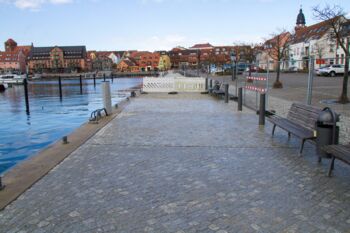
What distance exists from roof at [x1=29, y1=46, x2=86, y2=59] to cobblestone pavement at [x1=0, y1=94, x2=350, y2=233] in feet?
516

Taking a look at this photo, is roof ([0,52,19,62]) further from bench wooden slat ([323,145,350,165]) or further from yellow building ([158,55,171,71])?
bench wooden slat ([323,145,350,165])

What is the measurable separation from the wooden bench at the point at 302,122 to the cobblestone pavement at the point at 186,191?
438 mm

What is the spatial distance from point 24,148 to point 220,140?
212 inches

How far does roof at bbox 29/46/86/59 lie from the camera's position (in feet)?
516

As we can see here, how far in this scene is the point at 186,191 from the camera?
5.11 meters

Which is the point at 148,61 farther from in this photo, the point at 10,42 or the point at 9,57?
the point at 10,42

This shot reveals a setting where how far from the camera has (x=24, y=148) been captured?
957 cm

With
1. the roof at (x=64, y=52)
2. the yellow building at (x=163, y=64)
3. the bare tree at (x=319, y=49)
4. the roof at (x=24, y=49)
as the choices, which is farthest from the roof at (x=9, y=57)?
the bare tree at (x=319, y=49)

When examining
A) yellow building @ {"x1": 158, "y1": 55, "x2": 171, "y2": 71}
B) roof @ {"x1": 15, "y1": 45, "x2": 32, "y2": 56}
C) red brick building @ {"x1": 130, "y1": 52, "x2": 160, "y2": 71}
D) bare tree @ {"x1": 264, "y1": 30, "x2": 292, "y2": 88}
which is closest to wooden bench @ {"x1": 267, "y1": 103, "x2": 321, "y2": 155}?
bare tree @ {"x1": 264, "y1": 30, "x2": 292, "y2": 88}

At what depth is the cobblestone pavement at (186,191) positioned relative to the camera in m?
4.09

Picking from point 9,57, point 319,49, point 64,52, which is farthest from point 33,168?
point 9,57

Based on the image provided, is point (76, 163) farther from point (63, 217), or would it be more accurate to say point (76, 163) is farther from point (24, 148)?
point (24, 148)

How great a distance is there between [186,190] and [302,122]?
12.8 ft

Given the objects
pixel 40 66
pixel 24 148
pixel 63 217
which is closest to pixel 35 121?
pixel 24 148
